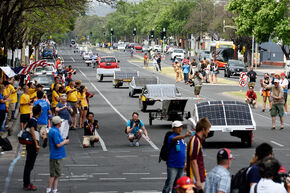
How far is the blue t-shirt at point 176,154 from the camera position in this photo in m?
12.0

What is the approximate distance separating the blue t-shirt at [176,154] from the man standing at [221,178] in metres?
2.87

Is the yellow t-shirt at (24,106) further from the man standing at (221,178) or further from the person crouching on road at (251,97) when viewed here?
the person crouching on road at (251,97)

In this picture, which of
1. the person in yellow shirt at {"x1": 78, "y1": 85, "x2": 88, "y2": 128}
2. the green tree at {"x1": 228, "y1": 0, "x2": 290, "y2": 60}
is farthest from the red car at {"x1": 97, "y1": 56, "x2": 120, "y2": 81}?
the person in yellow shirt at {"x1": 78, "y1": 85, "x2": 88, "y2": 128}

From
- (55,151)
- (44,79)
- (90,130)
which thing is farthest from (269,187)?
(44,79)

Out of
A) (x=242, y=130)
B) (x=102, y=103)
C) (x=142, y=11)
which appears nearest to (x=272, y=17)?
(x=102, y=103)

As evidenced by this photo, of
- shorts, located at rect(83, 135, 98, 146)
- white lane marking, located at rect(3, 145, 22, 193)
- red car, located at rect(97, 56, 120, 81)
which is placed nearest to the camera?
white lane marking, located at rect(3, 145, 22, 193)

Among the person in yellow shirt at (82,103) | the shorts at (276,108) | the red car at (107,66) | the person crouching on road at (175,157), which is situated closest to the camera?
the person crouching on road at (175,157)

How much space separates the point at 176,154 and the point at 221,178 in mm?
3079

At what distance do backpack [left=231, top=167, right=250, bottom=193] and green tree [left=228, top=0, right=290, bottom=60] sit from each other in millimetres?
57916

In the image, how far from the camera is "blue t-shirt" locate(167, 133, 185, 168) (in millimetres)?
11961

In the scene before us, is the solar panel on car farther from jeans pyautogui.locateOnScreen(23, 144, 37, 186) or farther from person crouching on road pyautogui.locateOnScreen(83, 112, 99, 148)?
jeans pyautogui.locateOnScreen(23, 144, 37, 186)

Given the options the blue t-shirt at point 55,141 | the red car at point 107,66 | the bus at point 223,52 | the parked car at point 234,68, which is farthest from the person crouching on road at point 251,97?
the bus at point 223,52

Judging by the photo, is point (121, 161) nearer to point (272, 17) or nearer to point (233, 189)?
point (233, 189)

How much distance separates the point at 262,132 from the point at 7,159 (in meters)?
10.1
